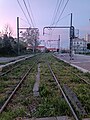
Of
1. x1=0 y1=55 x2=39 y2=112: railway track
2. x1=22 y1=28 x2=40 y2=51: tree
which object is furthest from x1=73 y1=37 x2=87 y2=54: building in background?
x1=0 y1=55 x2=39 y2=112: railway track

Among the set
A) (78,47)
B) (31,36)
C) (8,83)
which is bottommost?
(8,83)

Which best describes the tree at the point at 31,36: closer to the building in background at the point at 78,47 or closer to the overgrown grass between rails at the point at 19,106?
the building in background at the point at 78,47

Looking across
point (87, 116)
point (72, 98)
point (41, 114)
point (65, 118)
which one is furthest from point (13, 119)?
point (72, 98)

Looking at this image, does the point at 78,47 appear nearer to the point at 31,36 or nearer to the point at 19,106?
the point at 31,36

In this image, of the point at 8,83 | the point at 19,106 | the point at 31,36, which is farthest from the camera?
the point at 31,36

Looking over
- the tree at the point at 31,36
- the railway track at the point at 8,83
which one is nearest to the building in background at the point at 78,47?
the tree at the point at 31,36

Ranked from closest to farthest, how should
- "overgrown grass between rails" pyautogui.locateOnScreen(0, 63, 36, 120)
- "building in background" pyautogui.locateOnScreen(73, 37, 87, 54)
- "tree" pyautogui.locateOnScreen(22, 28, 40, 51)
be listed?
"overgrown grass between rails" pyautogui.locateOnScreen(0, 63, 36, 120)
"building in background" pyautogui.locateOnScreen(73, 37, 87, 54)
"tree" pyautogui.locateOnScreen(22, 28, 40, 51)

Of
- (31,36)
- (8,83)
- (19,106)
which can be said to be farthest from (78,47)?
(19,106)

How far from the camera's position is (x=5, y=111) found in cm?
764

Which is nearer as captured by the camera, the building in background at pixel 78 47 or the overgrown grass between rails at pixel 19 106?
the overgrown grass between rails at pixel 19 106

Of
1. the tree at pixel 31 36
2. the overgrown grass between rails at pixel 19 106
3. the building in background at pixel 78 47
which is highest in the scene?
the tree at pixel 31 36

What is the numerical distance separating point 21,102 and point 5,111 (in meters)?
1.29

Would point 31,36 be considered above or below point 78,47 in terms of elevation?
above

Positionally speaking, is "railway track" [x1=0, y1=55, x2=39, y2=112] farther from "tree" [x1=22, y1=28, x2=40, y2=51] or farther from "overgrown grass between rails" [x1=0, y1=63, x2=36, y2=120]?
"tree" [x1=22, y1=28, x2=40, y2=51]
